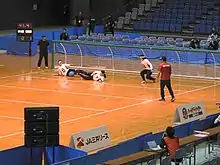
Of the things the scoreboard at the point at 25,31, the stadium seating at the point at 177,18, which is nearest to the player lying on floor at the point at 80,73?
the scoreboard at the point at 25,31

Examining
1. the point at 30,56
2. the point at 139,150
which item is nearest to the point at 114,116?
the point at 139,150

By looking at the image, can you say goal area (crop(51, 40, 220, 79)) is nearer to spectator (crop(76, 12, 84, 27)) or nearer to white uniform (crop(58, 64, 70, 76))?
white uniform (crop(58, 64, 70, 76))

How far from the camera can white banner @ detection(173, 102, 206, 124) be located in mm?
18980

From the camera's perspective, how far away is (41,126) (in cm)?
1364

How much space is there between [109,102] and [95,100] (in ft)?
2.11

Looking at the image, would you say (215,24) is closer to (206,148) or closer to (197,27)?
(197,27)

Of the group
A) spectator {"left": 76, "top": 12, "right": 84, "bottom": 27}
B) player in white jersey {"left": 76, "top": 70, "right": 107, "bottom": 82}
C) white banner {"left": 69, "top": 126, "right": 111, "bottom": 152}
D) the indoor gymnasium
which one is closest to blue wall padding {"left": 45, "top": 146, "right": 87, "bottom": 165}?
the indoor gymnasium

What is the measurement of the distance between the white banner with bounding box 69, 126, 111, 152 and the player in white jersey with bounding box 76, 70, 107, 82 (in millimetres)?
13657

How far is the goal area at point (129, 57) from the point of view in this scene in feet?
102

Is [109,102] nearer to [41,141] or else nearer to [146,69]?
[146,69]

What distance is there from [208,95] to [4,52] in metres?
17.7

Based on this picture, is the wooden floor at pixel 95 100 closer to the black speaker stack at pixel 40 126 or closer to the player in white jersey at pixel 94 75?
the player in white jersey at pixel 94 75

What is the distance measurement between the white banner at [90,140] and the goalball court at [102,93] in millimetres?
2393

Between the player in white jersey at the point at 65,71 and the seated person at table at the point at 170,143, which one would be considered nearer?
the seated person at table at the point at 170,143
